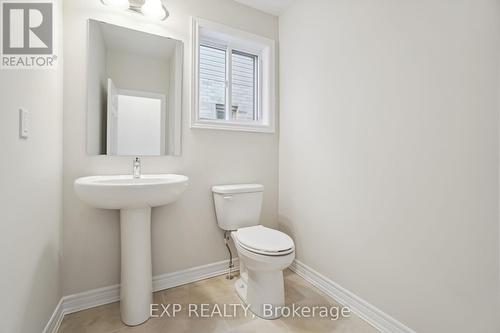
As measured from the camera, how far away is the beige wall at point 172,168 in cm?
146

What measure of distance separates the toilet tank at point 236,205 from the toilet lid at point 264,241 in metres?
0.19

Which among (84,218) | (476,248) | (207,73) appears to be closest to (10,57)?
(84,218)

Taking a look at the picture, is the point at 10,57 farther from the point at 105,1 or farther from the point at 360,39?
the point at 360,39

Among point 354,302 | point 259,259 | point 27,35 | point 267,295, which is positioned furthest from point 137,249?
point 354,302

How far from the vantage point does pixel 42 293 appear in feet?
3.70

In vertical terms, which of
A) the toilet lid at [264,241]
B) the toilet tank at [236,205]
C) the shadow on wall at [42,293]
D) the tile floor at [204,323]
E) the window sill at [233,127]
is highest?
the window sill at [233,127]

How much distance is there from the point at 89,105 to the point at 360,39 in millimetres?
1763

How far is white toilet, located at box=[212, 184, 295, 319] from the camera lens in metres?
1.35

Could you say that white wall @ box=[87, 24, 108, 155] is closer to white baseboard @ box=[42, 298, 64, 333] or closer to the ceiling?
white baseboard @ box=[42, 298, 64, 333]

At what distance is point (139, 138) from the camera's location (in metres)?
1.66

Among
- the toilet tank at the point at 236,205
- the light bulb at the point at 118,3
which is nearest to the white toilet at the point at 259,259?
the toilet tank at the point at 236,205

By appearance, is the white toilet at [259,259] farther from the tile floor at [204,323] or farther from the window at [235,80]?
the window at [235,80]

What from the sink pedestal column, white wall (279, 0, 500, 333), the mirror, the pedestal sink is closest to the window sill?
the mirror

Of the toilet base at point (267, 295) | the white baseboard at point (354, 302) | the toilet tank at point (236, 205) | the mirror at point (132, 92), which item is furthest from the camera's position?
the toilet tank at point (236, 205)
